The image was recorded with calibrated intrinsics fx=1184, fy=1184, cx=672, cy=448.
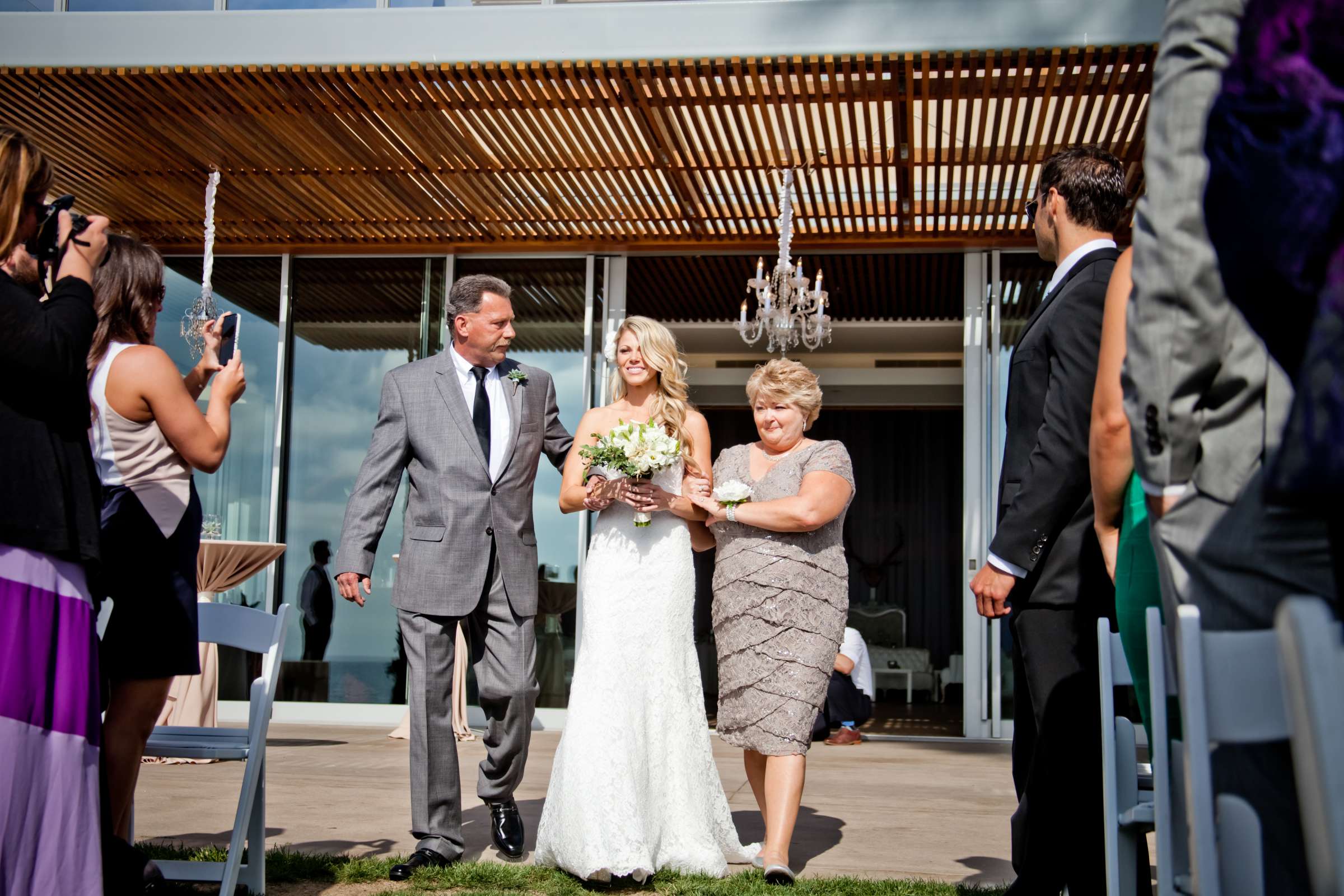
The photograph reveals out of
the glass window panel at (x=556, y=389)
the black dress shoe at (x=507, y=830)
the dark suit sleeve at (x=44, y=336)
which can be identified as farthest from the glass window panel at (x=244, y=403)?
the dark suit sleeve at (x=44, y=336)

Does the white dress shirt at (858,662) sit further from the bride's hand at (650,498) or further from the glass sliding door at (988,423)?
the bride's hand at (650,498)

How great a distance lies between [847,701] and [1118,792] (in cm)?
619

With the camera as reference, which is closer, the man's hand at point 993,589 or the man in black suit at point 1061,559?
the man in black suit at point 1061,559

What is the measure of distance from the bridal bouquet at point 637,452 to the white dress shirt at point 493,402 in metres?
0.42

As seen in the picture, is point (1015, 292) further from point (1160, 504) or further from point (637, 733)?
point (1160, 504)

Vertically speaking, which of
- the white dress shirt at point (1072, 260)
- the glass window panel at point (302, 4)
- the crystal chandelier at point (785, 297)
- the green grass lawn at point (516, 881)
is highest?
the glass window panel at point (302, 4)

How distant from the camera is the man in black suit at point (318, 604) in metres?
9.34

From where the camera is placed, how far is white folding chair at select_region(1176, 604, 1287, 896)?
3.77ft

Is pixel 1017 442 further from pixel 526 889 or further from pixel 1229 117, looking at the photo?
pixel 526 889

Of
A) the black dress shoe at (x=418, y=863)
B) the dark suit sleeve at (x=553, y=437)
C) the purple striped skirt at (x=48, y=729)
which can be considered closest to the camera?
the purple striped skirt at (x=48, y=729)

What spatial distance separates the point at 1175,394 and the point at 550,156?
22.0 ft

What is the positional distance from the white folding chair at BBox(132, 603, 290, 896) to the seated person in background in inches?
199

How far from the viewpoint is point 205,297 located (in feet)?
31.9

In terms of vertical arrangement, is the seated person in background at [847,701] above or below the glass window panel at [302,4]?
below
